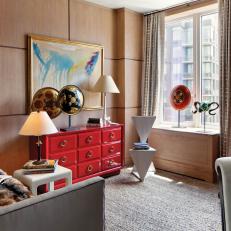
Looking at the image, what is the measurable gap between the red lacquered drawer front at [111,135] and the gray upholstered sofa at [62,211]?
7.92 ft

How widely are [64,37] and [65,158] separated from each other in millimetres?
1712

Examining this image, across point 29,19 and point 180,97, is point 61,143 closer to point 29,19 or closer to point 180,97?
point 29,19

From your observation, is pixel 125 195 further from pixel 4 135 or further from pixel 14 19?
pixel 14 19

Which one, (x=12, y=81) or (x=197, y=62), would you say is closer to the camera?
(x=12, y=81)

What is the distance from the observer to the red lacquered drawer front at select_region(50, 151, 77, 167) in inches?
130

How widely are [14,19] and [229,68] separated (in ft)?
9.34

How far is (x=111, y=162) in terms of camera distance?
396cm

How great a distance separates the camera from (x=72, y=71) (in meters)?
3.91

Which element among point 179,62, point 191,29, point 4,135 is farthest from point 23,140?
point 191,29

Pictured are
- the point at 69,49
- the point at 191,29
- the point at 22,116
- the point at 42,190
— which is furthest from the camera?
the point at 191,29

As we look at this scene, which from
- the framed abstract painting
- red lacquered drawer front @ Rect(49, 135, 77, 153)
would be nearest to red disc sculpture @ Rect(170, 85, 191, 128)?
the framed abstract painting

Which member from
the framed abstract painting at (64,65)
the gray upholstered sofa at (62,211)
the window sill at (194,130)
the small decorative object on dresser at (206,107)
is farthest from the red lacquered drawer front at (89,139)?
the gray upholstered sofa at (62,211)

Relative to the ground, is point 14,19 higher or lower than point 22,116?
higher

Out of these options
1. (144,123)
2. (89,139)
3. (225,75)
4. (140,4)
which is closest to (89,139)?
(89,139)
